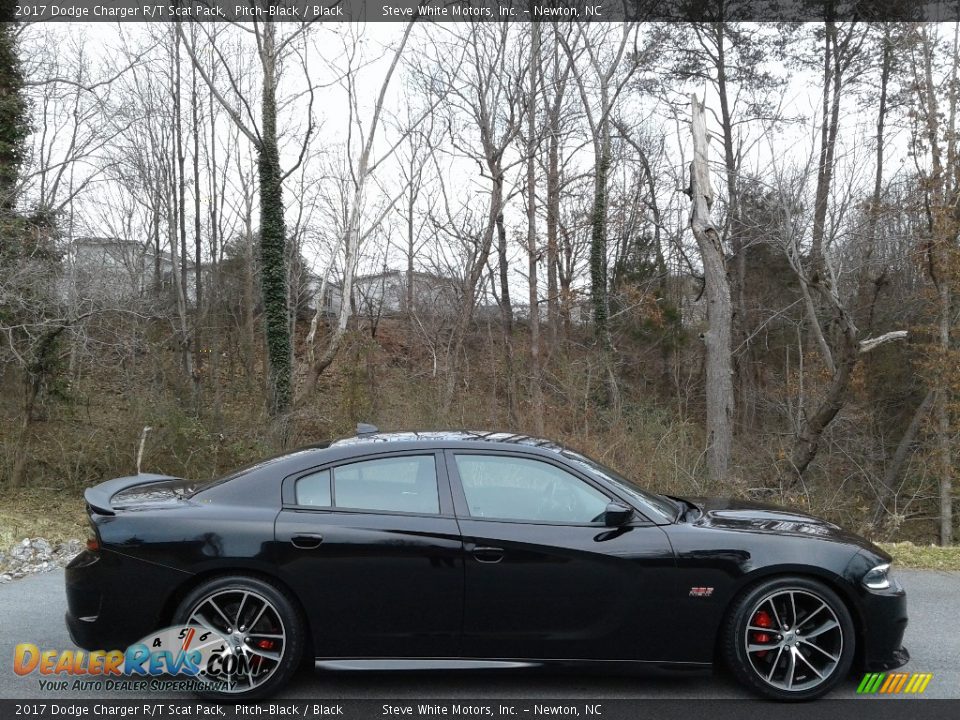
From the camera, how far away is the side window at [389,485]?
419cm

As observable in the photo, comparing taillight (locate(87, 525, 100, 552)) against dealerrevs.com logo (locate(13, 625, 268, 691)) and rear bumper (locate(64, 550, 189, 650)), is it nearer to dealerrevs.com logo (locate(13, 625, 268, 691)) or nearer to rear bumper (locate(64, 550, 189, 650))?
rear bumper (locate(64, 550, 189, 650))

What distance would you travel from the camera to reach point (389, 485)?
425 centimetres

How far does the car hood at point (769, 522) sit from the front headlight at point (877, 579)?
0.14 meters

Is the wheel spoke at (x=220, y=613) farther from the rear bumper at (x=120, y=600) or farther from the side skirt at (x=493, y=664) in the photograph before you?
the side skirt at (x=493, y=664)

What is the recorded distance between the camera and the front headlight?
161 inches

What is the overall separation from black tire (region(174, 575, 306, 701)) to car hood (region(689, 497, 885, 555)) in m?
2.29

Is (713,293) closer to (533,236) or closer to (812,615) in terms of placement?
(533,236)

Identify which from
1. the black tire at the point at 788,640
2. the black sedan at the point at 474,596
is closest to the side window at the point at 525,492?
the black sedan at the point at 474,596

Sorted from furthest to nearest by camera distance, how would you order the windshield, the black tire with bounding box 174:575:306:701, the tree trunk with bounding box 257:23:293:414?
the tree trunk with bounding box 257:23:293:414 < the windshield < the black tire with bounding box 174:575:306:701

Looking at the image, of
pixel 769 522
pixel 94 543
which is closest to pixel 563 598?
pixel 769 522

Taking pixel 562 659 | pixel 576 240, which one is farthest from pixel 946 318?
pixel 562 659

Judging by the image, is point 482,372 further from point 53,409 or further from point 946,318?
point 946,318

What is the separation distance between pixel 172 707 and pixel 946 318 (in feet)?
66.0

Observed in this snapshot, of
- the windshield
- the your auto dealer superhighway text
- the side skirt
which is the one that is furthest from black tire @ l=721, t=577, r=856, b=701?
the your auto dealer superhighway text
